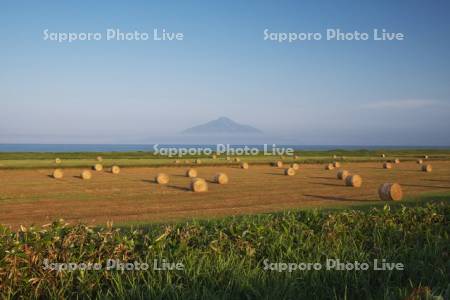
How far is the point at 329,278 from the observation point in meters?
7.40

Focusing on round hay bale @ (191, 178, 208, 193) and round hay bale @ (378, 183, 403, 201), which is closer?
round hay bale @ (378, 183, 403, 201)

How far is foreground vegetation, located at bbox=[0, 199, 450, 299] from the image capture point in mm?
6633

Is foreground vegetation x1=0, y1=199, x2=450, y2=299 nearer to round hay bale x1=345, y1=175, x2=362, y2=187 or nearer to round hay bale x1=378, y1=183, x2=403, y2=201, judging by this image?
round hay bale x1=378, y1=183, x2=403, y2=201

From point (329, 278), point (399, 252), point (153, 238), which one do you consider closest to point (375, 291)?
point (329, 278)

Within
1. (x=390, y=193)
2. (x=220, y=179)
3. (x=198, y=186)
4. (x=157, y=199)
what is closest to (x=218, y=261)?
(x=157, y=199)

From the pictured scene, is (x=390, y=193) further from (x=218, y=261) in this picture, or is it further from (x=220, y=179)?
(x=218, y=261)


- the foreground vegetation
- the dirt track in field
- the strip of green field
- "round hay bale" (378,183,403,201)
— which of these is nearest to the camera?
the foreground vegetation

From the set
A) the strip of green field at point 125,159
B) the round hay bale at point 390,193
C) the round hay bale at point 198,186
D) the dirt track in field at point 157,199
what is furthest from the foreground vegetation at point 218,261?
the strip of green field at point 125,159

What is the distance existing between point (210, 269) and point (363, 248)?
3.69 metres

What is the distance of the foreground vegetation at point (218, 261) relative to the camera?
21.8 feet

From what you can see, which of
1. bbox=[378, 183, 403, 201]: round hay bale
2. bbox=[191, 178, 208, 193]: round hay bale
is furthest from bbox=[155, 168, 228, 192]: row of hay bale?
bbox=[378, 183, 403, 201]: round hay bale

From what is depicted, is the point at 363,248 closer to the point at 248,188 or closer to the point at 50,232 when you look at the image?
the point at 50,232

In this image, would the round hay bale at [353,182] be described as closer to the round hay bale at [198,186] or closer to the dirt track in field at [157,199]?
the dirt track in field at [157,199]

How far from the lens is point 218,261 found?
7414 millimetres
